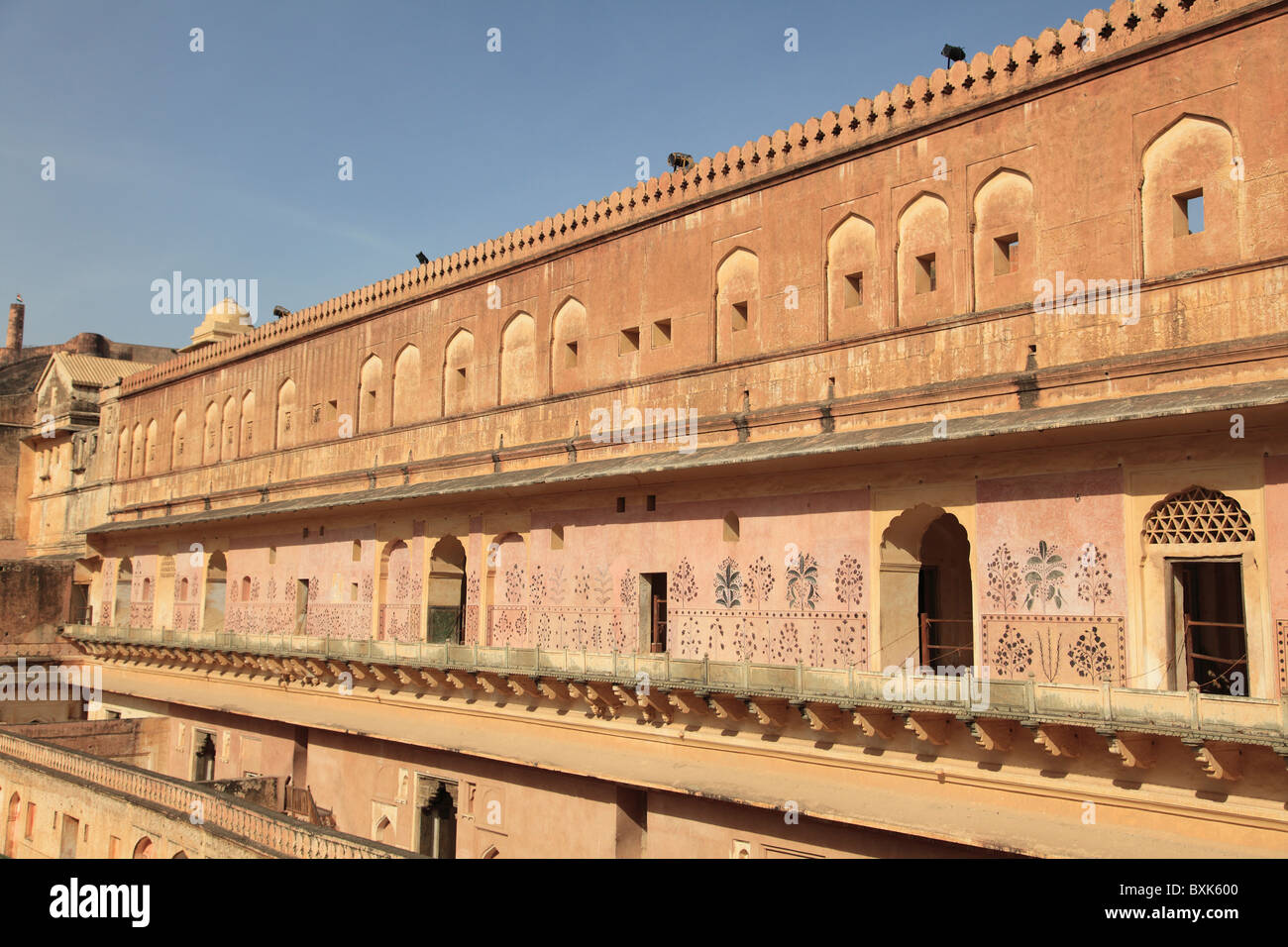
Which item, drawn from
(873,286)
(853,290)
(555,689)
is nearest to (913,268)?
(873,286)

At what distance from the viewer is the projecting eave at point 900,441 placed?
923 cm

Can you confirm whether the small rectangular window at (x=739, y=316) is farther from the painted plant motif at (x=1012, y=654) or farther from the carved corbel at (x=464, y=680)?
the carved corbel at (x=464, y=680)

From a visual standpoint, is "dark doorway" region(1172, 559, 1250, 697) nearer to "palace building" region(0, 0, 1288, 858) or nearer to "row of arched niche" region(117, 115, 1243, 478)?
"palace building" region(0, 0, 1288, 858)

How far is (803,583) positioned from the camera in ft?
41.3

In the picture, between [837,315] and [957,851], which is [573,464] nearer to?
[837,315]

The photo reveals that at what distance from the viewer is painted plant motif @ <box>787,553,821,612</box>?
490 inches

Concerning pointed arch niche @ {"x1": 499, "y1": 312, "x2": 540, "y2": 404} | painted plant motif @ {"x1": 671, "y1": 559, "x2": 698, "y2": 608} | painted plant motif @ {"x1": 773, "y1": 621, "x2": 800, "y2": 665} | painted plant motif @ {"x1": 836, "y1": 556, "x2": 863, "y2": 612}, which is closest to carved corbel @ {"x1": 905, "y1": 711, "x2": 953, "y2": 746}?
painted plant motif @ {"x1": 836, "y1": 556, "x2": 863, "y2": 612}

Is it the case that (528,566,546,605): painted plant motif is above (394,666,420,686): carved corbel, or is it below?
above

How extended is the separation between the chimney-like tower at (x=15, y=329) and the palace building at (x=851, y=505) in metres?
44.6

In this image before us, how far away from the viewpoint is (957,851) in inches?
403

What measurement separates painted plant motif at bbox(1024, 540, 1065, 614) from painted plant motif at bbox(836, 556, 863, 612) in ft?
6.30

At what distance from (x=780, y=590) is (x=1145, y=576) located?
164 inches

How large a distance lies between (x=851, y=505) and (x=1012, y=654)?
2.45 meters

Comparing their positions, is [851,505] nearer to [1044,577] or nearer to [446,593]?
[1044,577]
